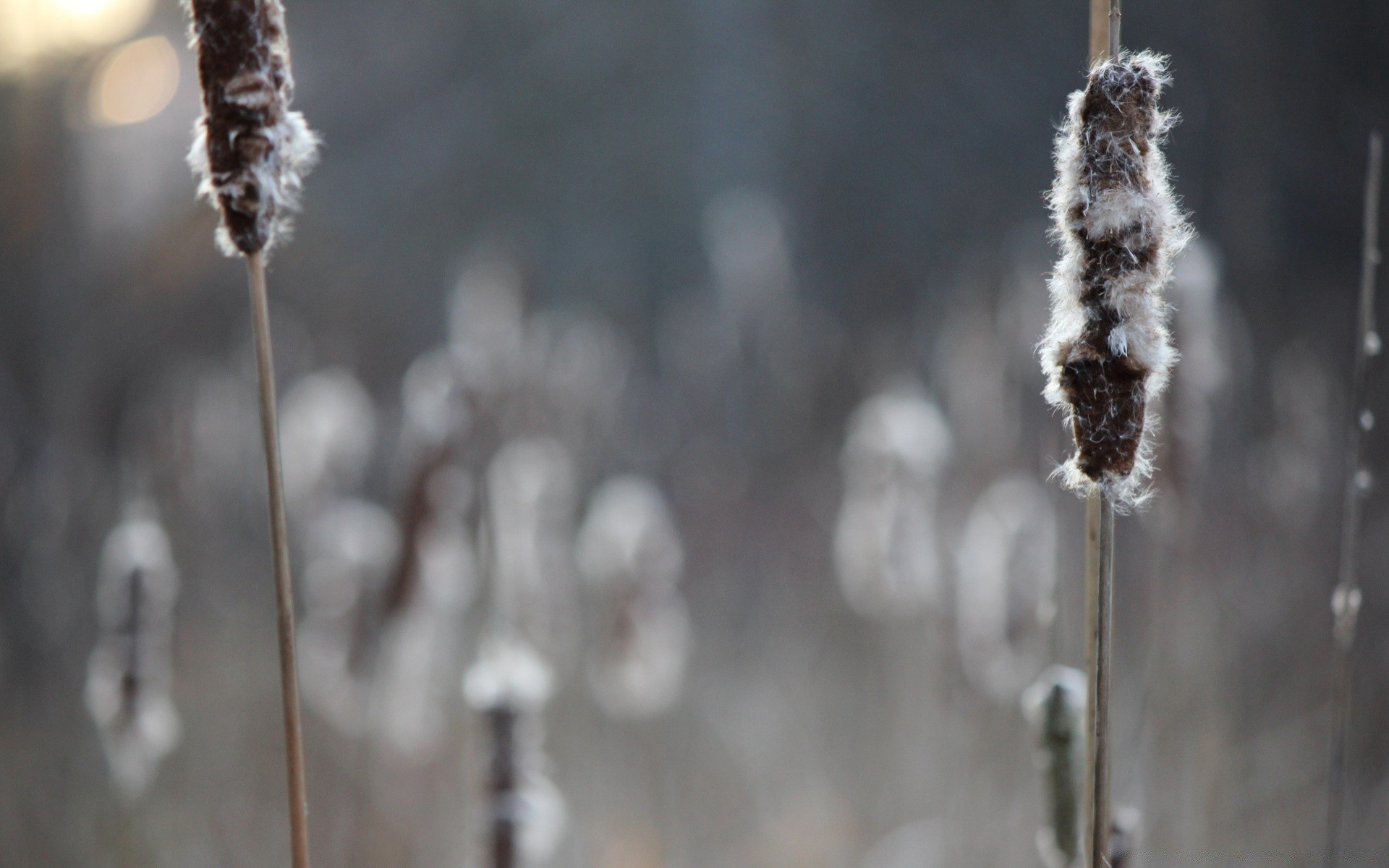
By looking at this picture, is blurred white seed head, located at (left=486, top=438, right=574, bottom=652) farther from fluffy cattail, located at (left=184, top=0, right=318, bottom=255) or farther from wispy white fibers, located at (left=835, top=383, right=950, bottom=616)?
fluffy cattail, located at (left=184, top=0, right=318, bottom=255)

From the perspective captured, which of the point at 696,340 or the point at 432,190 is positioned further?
the point at 432,190

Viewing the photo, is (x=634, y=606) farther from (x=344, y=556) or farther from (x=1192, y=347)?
(x=1192, y=347)

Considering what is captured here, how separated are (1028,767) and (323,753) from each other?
161cm

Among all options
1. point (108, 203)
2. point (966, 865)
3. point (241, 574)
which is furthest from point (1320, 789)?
point (108, 203)

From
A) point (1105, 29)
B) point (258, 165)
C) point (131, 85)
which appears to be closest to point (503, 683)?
point (258, 165)

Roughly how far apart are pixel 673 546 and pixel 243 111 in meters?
1.49

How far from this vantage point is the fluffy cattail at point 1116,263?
0.60m

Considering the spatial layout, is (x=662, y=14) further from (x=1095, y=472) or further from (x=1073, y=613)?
(x=1095, y=472)

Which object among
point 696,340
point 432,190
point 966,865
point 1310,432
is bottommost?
point 966,865

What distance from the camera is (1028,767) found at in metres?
1.84

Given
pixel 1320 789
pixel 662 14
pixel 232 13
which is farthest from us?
pixel 662 14

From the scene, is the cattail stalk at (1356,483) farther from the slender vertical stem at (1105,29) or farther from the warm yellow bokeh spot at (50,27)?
the warm yellow bokeh spot at (50,27)

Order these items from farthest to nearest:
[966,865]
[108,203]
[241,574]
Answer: [241,574]
[108,203]
[966,865]

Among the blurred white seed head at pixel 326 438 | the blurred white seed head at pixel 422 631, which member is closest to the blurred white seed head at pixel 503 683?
the blurred white seed head at pixel 422 631
